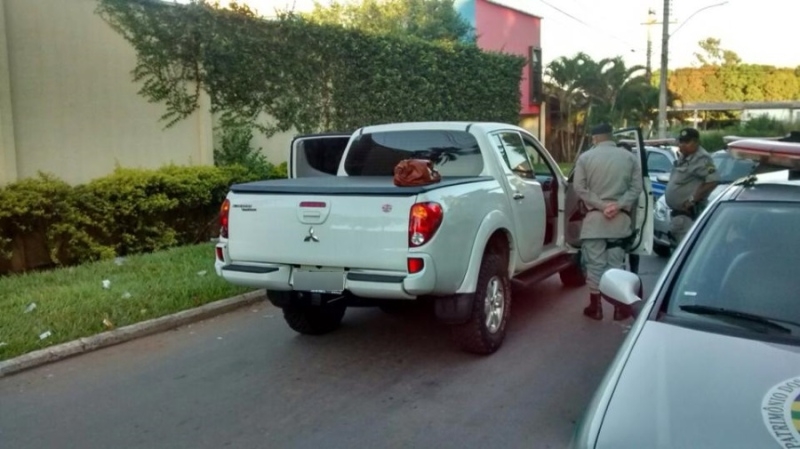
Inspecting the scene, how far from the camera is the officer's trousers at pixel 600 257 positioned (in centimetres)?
686

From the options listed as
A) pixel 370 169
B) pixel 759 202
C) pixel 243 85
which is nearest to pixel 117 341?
pixel 370 169

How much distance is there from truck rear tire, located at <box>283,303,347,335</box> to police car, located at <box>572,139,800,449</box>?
3.22 metres

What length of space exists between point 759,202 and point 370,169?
4.18 m

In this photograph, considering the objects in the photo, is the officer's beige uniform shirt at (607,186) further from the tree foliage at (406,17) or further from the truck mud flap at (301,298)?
the tree foliage at (406,17)

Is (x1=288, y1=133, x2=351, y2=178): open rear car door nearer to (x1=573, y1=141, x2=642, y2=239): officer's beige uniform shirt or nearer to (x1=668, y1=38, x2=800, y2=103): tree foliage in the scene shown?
(x1=573, y1=141, x2=642, y2=239): officer's beige uniform shirt

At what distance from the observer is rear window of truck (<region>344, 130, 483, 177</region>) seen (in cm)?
654

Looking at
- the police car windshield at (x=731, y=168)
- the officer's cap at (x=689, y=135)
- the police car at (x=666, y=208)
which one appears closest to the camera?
the officer's cap at (x=689, y=135)

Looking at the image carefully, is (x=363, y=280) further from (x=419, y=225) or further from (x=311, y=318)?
(x=311, y=318)

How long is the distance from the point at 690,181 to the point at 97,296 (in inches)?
251

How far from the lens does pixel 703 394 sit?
7.95ft

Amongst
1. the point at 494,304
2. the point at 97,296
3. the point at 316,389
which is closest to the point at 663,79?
Result: the point at 494,304

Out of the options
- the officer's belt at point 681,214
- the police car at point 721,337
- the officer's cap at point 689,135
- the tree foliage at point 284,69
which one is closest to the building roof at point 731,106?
the tree foliage at point 284,69

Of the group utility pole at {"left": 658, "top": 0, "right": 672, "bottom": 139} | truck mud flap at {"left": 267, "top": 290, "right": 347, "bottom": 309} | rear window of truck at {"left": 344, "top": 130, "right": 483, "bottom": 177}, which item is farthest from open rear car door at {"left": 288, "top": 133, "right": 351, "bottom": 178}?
utility pole at {"left": 658, "top": 0, "right": 672, "bottom": 139}

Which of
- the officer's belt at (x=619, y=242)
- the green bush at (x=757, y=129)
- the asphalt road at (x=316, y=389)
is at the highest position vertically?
the green bush at (x=757, y=129)
